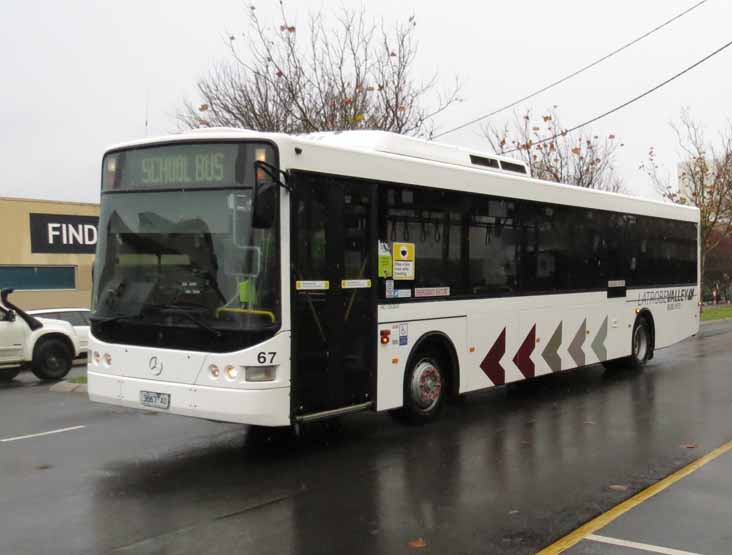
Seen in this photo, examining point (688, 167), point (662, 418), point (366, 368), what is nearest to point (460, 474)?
point (366, 368)

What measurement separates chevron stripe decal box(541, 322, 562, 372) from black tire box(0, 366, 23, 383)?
10505 mm

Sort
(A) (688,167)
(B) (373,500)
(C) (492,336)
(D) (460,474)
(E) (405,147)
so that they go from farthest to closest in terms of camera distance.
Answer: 1. (A) (688,167)
2. (C) (492,336)
3. (E) (405,147)
4. (D) (460,474)
5. (B) (373,500)

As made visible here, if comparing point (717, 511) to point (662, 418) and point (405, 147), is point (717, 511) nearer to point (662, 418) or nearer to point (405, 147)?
point (662, 418)

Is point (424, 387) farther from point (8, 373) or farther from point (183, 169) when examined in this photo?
point (8, 373)

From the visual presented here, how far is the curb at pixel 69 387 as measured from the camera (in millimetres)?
13785

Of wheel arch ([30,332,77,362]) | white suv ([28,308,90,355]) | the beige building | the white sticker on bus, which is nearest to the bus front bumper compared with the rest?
the white sticker on bus

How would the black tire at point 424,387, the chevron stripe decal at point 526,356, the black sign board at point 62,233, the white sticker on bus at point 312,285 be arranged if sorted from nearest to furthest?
1. the white sticker on bus at point 312,285
2. the black tire at point 424,387
3. the chevron stripe decal at point 526,356
4. the black sign board at point 62,233

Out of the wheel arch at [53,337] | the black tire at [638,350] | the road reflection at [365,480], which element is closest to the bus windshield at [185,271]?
the road reflection at [365,480]

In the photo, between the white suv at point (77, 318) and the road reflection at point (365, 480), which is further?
the white suv at point (77, 318)

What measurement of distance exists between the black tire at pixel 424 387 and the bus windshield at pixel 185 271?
238cm

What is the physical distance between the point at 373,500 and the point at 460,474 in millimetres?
1134

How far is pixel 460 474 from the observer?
7.20 meters

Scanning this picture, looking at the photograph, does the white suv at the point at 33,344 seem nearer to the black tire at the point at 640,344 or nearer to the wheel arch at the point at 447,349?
the wheel arch at the point at 447,349

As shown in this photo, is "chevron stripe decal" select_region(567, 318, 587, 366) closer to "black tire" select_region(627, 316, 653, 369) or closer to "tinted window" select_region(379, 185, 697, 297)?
"tinted window" select_region(379, 185, 697, 297)
